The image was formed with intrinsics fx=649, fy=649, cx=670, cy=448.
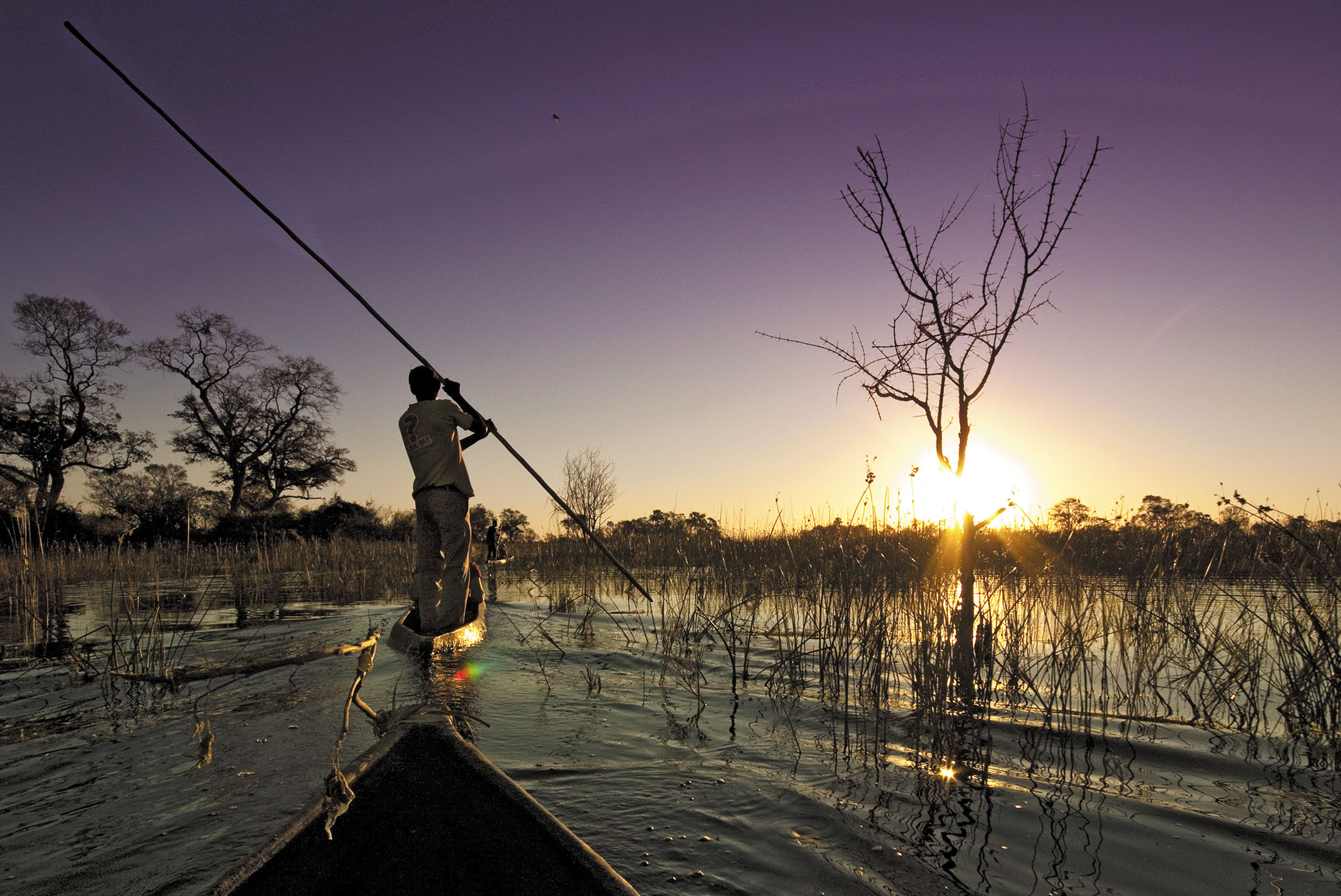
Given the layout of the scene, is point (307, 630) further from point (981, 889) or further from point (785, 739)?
point (981, 889)

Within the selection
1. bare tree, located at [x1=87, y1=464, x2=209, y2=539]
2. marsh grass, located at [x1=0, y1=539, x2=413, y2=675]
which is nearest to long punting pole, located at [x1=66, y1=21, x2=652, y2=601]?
marsh grass, located at [x1=0, y1=539, x2=413, y2=675]

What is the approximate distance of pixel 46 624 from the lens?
657 centimetres

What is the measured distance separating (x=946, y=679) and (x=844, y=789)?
5.20 ft

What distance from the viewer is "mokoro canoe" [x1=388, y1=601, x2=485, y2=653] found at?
5812 millimetres

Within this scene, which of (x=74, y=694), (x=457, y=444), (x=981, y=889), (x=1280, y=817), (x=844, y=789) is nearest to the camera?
(x=981, y=889)

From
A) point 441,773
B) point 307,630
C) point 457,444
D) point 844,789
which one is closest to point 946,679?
point 844,789

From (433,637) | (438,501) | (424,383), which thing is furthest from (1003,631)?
(424,383)

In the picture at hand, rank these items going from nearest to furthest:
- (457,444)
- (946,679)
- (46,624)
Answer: (946,679) < (457,444) < (46,624)

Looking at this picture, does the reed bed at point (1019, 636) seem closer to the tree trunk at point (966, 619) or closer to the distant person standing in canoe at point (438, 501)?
the tree trunk at point (966, 619)

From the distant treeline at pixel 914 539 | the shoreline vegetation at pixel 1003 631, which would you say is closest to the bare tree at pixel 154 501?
the distant treeline at pixel 914 539

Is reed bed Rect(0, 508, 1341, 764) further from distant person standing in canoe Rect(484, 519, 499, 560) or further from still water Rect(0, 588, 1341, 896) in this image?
distant person standing in canoe Rect(484, 519, 499, 560)

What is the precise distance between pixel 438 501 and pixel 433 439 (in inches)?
22.4

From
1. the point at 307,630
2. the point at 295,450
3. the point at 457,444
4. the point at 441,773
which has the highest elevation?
the point at 295,450

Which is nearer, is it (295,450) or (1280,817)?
(1280,817)
